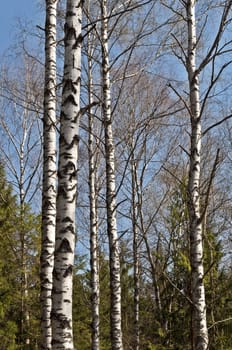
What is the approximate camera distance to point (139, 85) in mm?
13414

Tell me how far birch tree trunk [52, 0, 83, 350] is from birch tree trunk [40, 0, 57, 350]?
6.48 feet

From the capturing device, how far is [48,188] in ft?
20.5

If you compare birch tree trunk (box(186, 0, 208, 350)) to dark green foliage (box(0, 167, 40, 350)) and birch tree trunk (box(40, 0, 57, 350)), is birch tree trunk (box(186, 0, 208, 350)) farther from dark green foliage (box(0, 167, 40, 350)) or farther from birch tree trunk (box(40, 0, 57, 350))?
dark green foliage (box(0, 167, 40, 350))

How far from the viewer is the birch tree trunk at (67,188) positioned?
342 cm

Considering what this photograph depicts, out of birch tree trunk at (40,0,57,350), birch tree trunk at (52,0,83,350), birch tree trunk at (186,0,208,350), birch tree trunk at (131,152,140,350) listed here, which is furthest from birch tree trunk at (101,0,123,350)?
birch tree trunk at (131,152,140,350)

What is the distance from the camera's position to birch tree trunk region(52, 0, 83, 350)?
3.42 m

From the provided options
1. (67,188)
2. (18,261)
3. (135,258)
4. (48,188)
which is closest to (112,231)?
(48,188)

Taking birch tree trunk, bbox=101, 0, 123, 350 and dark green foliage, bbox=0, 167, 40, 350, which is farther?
dark green foliage, bbox=0, 167, 40, 350

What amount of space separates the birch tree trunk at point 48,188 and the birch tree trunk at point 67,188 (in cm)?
198

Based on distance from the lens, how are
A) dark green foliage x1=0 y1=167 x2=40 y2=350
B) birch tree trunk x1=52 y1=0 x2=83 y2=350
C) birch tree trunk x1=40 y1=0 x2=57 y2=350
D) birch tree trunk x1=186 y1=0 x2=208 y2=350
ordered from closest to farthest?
1. birch tree trunk x1=52 y1=0 x2=83 y2=350
2. birch tree trunk x1=186 y1=0 x2=208 y2=350
3. birch tree trunk x1=40 y1=0 x2=57 y2=350
4. dark green foliage x1=0 y1=167 x2=40 y2=350

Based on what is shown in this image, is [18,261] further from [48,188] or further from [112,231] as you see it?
[48,188]

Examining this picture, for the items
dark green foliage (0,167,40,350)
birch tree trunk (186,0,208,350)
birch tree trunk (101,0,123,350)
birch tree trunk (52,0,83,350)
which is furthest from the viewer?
dark green foliage (0,167,40,350)

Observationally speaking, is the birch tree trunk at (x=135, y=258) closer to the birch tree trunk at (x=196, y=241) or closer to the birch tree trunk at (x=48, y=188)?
the birch tree trunk at (x=48, y=188)

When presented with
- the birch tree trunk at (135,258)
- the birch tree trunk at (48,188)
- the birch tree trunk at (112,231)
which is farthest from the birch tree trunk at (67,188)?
the birch tree trunk at (135,258)
